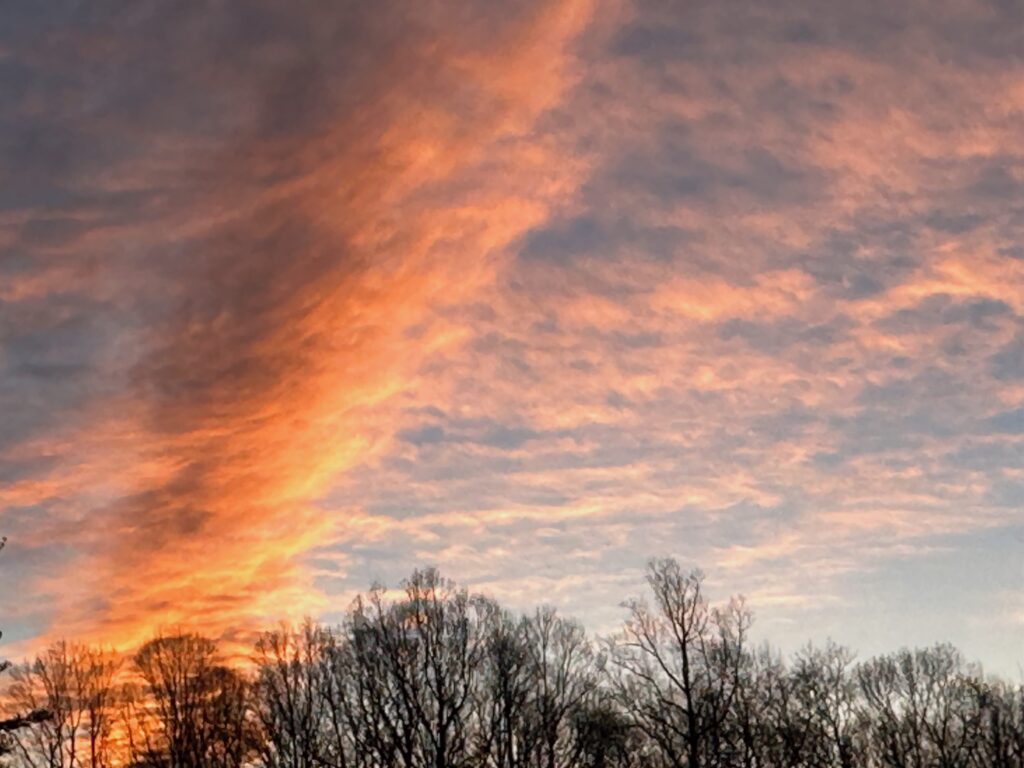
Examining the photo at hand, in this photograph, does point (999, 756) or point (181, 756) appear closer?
point (181, 756)

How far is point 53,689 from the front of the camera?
242 ft

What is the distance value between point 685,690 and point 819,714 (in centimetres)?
4038

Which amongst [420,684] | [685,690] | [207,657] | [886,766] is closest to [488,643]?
[420,684]

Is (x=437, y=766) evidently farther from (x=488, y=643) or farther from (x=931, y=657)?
(x=931, y=657)

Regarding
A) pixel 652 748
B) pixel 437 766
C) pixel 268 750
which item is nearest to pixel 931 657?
pixel 652 748

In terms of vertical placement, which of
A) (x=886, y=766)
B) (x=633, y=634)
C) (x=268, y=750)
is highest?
(x=633, y=634)

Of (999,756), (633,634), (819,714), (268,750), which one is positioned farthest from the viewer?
(819,714)

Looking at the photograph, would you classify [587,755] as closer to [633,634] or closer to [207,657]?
[633,634]

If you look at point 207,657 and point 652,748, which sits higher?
point 207,657

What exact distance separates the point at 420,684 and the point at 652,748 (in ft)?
106

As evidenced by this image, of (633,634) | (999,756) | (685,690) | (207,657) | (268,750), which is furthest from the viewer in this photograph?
(999,756)

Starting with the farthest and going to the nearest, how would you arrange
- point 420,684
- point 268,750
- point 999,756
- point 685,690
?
point 999,756
point 268,750
point 420,684
point 685,690

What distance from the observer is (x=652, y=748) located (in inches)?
3504

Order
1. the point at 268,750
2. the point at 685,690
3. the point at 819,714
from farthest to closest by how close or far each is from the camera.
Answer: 1. the point at 819,714
2. the point at 268,750
3. the point at 685,690
